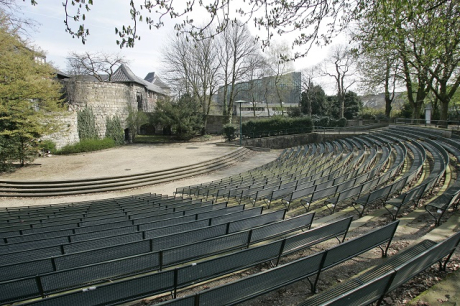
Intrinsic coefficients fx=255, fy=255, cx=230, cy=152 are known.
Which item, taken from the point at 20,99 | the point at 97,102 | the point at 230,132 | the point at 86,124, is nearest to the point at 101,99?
the point at 97,102

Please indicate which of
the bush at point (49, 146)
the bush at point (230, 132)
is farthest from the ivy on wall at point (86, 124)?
the bush at point (230, 132)

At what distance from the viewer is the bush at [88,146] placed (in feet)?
76.0

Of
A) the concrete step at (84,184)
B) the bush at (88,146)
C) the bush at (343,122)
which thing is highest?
the bush at (343,122)

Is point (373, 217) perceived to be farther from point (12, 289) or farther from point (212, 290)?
point (12, 289)

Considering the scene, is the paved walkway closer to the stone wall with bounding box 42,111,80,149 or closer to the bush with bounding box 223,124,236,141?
the stone wall with bounding box 42,111,80,149

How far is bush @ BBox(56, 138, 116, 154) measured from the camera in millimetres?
23156

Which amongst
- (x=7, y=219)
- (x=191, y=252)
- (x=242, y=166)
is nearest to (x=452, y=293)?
(x=191, y=252)

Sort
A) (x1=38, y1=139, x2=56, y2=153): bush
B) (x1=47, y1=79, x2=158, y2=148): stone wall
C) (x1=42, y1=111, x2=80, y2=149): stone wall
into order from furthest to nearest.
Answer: (x1=47, y1=79, x2=158, y2=148): stone wall
(x1=42, y1=111, x2=80, y2=149): stone wall
(x1=38, y1=139, x2=56, y2=153): bush

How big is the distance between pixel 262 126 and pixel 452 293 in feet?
89.7

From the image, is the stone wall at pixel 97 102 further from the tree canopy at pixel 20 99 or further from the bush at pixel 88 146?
the tree canopy at pixel 20 99

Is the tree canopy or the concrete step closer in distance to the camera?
the concrete step

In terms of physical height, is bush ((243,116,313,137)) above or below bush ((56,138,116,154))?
above

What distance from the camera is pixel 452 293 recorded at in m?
2.51

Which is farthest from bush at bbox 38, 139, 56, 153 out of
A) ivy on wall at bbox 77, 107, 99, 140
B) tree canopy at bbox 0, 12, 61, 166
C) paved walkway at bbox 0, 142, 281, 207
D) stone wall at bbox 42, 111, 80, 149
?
tree canopy at bbox 0, 12, 61, 166
